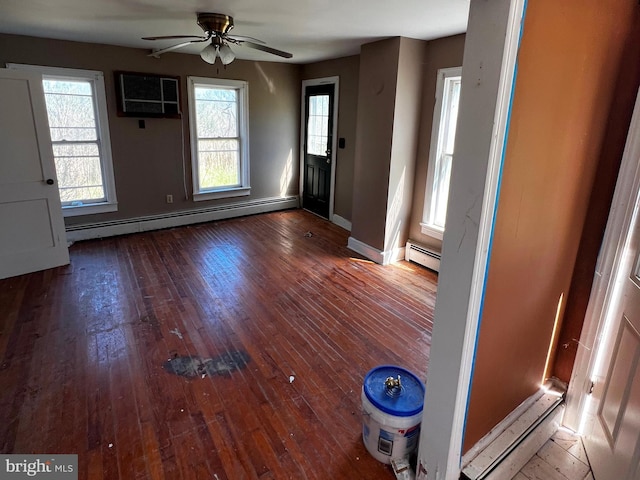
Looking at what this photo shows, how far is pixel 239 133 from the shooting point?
560cm

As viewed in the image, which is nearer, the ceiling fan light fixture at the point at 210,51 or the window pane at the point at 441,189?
the ceiling fan light fixture at the point at 210,51

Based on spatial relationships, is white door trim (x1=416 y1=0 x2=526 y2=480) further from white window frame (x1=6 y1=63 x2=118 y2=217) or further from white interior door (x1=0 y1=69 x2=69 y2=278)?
white window frame (x1=6 y1=63 x2=118 y2=217)

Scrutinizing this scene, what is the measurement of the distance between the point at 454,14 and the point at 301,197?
3990 millimetres

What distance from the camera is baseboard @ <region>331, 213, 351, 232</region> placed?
540 centimetres

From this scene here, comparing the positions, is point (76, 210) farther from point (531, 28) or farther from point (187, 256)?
point (531, 28)

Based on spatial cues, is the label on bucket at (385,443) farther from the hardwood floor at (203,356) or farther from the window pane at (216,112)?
the window pane at (216,112)

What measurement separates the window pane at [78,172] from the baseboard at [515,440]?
16.0 ft

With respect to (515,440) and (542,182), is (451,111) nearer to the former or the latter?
(542,182)

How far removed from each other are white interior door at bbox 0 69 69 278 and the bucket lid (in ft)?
12.0

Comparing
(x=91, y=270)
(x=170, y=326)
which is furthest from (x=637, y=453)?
(x=91, y=270)

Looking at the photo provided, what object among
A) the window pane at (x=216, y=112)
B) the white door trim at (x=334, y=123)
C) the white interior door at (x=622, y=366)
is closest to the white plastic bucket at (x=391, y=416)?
the white interior door at (x=622, y=366)

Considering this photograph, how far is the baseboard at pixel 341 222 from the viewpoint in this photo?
5.40 meters

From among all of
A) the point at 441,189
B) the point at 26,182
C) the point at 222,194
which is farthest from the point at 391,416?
the point at 222,194

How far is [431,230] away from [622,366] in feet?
8.42
